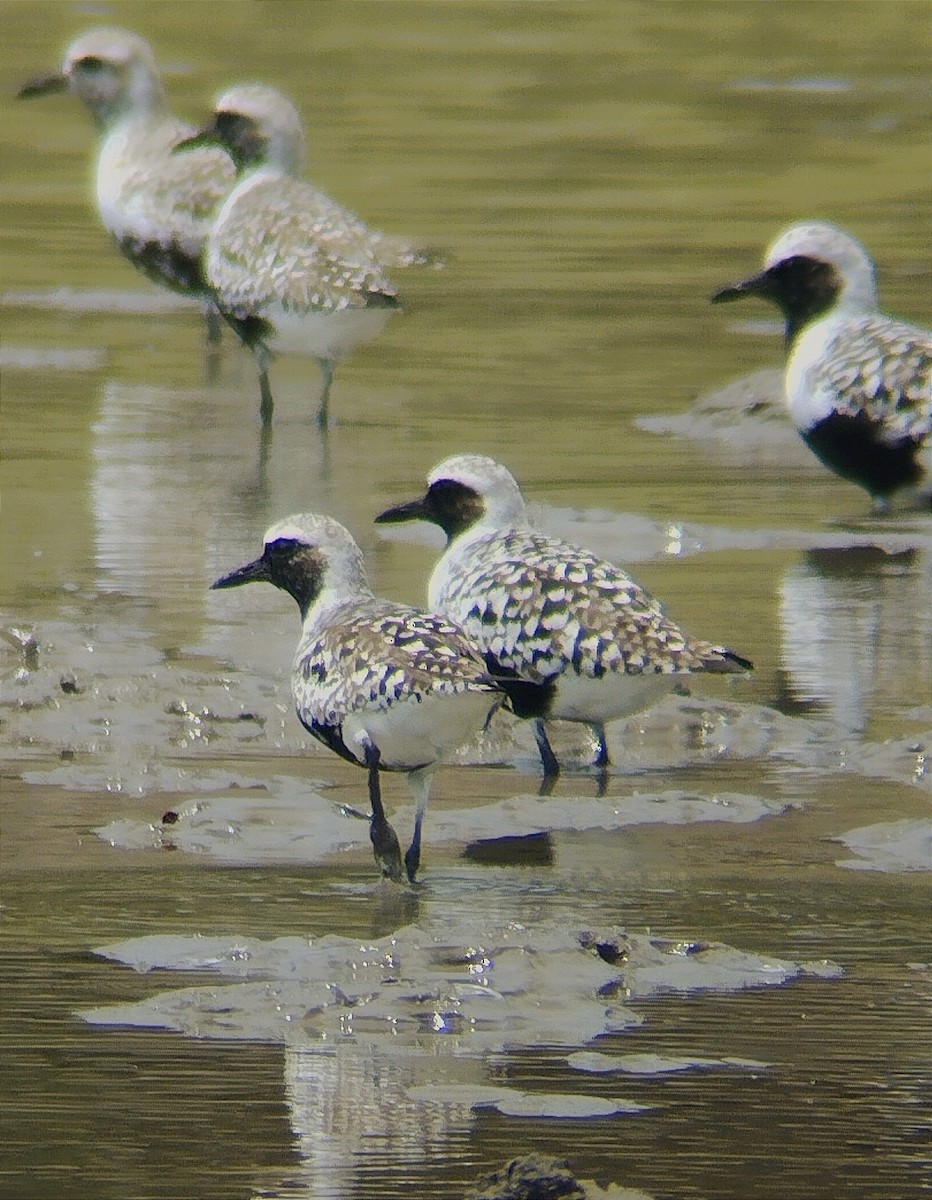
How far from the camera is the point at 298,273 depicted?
12.0 meters

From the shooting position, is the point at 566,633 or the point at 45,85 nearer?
the point at 566,633

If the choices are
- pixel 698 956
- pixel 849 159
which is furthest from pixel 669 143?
pixel 698 956

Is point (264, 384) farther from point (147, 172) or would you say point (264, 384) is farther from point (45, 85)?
point (45, 85)

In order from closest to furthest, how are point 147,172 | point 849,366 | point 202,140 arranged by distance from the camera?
point 849,366 → point 202,140 → point 147,172

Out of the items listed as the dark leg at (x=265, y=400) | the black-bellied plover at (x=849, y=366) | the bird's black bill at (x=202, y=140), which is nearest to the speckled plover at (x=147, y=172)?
the bird's black bill at (x=202, y=140)

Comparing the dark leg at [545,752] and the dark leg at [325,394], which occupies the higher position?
the dark leg at [545,752]

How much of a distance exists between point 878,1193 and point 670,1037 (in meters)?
0.80

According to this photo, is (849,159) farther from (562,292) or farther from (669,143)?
(562,292)

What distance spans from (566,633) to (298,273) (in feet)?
17.0

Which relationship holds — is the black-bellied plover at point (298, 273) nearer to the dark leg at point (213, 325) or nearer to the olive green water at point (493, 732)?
the olive green water at point (493, 732)

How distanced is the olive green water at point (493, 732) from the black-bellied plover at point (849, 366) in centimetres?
25

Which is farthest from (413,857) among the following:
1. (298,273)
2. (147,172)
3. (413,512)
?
(147,172)

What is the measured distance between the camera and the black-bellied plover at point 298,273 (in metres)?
12.0

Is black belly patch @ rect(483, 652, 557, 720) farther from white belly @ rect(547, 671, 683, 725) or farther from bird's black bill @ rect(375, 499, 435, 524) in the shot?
bird's black bill @ rect(375, 499, 435, 524)
